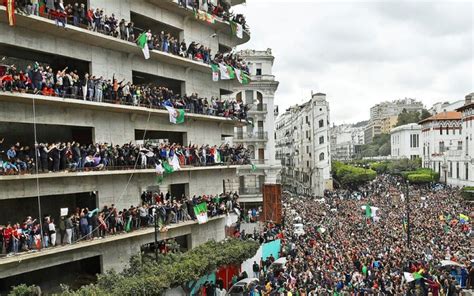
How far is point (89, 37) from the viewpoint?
20.9 metres

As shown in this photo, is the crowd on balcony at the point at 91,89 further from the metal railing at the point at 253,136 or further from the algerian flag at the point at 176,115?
the metal railing at the point at 253,136

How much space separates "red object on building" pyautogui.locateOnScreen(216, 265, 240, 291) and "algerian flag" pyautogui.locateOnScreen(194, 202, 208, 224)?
146 inches

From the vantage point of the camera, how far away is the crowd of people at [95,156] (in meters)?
18.1

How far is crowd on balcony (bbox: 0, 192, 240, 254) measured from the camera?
1742 cm

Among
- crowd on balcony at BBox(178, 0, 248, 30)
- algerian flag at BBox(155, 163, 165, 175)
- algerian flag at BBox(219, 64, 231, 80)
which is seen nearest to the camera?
algerian flag at BBox(155, 163, 165, 175)

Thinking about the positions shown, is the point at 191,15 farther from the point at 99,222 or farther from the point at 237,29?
the point at 99,222

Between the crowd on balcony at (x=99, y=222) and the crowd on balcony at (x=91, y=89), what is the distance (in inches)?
182

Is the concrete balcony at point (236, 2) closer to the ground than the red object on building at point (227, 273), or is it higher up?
higher up

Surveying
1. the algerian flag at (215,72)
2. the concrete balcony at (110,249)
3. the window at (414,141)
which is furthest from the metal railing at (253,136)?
the window at (414,141)

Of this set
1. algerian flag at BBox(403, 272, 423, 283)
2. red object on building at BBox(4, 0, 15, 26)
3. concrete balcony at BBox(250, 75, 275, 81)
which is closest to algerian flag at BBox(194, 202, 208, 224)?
algerian flag at BBox(403, 272, 423, 283)

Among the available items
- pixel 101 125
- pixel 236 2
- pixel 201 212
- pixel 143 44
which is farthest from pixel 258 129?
pixel 101 125

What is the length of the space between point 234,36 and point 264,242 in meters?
14.2

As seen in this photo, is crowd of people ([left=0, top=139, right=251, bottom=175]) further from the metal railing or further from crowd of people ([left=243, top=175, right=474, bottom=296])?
the metal railing

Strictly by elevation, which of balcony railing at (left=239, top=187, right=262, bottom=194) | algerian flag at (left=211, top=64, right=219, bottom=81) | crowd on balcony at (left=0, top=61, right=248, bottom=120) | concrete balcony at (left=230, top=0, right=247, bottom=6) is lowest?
balcony railing at (left=239, top=187, right=262, bottom=194)
